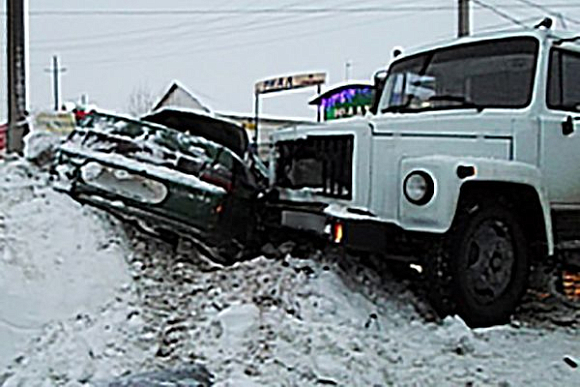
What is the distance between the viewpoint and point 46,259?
5.52m

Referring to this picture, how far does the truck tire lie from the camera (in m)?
5.37

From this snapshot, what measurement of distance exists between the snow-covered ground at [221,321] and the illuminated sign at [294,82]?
21.5 m

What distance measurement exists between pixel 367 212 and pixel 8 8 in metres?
8.57

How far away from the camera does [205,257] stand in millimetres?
6336

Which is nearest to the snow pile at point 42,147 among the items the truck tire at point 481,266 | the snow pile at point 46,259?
the snow pile at point 46,259

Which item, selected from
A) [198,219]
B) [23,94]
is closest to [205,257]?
[198,219]

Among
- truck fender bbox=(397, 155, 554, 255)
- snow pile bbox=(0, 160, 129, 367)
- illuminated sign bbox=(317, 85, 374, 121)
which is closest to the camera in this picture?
snow pile bbox=(0, 160, 129, 367)

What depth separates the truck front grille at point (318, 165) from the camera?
5.70m

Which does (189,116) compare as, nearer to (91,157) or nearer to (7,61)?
(91,157)

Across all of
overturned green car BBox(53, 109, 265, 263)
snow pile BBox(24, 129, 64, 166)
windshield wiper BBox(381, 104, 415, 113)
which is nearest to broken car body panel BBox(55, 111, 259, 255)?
overturned green car BBox(53, 109, 265, 263)

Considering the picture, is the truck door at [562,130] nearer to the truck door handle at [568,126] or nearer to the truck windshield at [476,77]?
the truck door handle at [568,126]

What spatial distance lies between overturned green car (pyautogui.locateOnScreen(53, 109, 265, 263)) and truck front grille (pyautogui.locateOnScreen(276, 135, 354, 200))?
358 mm

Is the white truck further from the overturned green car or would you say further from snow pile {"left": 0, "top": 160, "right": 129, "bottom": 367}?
snow pile {"left": 0, "top": 160, "right": 129, "bottom": 367}

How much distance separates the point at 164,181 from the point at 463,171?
2.39 m
